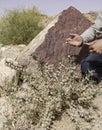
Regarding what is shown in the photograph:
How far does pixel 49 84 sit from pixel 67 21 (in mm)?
2103

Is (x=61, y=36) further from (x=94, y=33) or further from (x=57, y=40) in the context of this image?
(x=94, y=33)

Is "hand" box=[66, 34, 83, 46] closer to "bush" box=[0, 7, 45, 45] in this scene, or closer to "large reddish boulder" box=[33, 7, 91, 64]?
"large reddish boulder" box=[33, 7, 91, 64]

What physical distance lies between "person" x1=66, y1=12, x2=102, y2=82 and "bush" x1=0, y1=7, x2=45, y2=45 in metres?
5.61

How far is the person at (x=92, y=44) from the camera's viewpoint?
22.2ft

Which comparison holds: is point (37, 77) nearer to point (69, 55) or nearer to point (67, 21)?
point (69, 55)

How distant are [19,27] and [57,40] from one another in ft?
18.8

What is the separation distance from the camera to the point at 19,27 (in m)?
13.2

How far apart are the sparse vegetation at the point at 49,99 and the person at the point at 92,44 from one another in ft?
1.57

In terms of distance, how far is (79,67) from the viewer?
293 inches

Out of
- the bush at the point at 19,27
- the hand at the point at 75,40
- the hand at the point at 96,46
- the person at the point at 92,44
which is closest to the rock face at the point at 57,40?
the person at the point at 92,44

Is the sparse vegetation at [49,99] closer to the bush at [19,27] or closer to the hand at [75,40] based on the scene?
the hand at [75,40]

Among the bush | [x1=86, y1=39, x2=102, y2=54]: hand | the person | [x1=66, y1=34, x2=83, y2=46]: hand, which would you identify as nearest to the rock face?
the person

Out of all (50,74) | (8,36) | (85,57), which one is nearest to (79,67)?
(85,57)

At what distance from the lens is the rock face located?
7445mm
